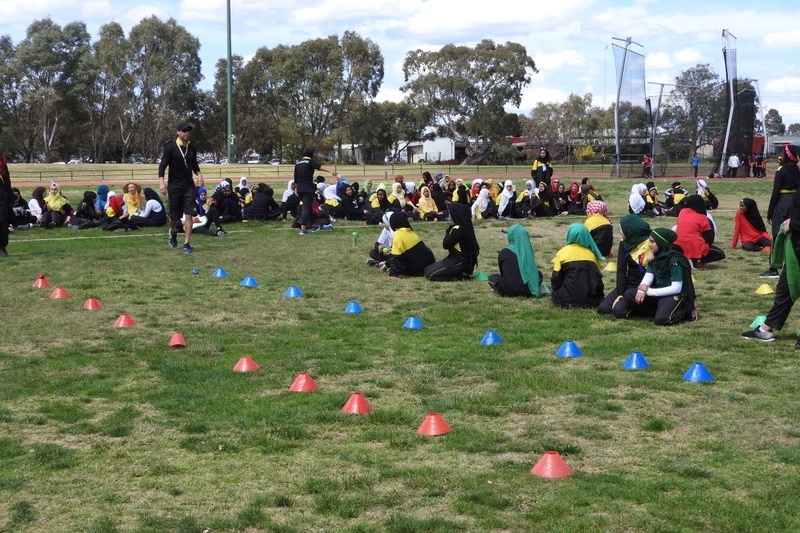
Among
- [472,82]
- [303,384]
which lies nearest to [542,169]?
[303,384]

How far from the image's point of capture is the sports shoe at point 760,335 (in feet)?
31.1

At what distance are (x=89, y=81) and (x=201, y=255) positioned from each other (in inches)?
2623

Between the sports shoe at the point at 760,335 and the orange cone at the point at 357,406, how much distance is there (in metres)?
4.50

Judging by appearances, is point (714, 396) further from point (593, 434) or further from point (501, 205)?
point (501, 205)

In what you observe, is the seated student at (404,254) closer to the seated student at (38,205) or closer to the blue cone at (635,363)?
the blue cone at (635,363)

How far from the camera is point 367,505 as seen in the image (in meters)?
5.21

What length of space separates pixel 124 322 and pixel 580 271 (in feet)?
17.1

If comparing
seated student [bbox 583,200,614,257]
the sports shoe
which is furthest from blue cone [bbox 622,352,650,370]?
seated student [bbox 583,200,614,257]

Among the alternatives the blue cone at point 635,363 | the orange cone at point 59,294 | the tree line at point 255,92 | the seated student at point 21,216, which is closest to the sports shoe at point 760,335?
the blue cone at point 635,363

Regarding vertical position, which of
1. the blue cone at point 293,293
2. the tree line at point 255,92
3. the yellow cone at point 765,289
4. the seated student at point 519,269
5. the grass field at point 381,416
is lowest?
the grass field at point 381,416

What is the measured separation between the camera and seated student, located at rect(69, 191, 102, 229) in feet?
71.5

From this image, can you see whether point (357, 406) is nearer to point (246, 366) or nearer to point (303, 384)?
point (303, 384)

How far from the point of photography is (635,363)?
838 centimetres

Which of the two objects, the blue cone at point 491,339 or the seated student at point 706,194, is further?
the seated student at point 706,194
